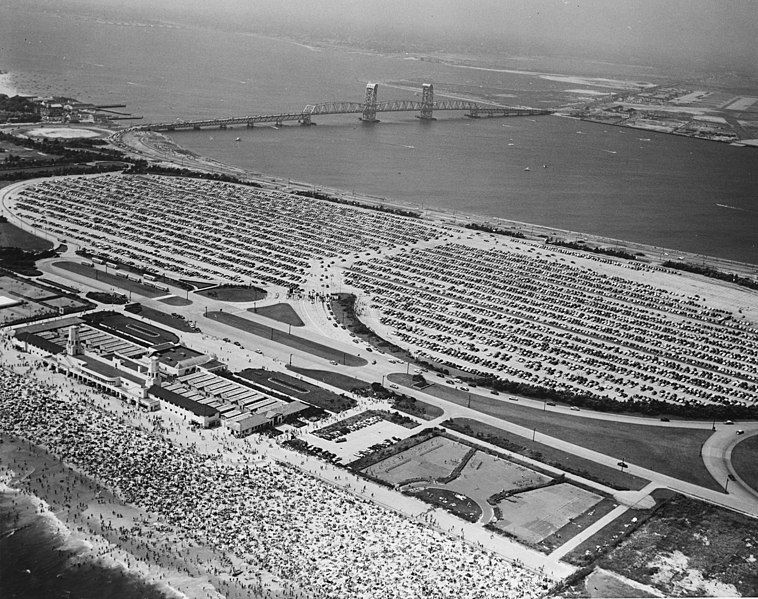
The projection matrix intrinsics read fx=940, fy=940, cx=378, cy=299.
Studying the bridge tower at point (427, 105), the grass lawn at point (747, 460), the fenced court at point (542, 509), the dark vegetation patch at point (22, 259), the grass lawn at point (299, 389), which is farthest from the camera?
the bridge tower at point (427, 105)

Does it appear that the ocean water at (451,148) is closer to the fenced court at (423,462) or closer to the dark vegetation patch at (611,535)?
the fenced court at (423,462)

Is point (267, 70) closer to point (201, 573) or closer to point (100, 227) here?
point (100, 227)

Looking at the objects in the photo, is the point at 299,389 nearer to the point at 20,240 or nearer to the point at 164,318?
the point at 164,318

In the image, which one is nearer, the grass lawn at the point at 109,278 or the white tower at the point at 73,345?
the white tower at the point at 73,345

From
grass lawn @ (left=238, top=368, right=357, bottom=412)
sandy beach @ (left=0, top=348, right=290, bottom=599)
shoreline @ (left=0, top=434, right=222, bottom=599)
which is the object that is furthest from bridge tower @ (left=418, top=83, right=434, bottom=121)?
sandy beach @ (left=0, top=348, right=290, bottom=599)

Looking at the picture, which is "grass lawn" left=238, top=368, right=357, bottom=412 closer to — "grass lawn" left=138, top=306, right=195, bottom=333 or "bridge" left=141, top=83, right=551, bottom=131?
"grass lawn" left=138, top=306, right=195, bottom=333

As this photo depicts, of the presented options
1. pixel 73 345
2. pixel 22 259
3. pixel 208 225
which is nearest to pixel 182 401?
pixel 73 345

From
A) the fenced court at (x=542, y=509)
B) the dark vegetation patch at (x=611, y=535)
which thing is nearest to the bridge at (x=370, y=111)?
the fenced court at (x=542, y=509)
